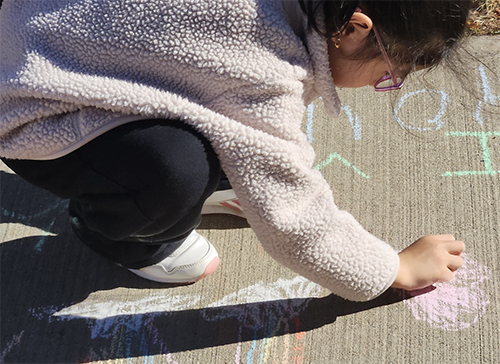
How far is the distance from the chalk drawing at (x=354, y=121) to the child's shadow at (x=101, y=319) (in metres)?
0.56

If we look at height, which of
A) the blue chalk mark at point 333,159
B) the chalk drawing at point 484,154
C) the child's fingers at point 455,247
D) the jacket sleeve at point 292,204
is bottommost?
the child's fingers at point 455,247

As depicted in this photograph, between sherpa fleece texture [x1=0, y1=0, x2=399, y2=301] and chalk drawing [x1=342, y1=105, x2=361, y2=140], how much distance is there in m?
0.65

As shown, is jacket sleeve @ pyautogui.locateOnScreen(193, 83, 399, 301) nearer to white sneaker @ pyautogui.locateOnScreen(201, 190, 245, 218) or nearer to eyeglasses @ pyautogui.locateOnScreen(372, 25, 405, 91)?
eyeglasses @ pyautogui.locateOnScreen(372, 25, 405, 91)

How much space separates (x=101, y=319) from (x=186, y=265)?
284mm

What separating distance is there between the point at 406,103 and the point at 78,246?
1.21 meters

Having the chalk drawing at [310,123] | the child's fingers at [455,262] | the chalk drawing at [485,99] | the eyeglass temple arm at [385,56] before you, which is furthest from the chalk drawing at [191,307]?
the chalk drawing at [485,99]

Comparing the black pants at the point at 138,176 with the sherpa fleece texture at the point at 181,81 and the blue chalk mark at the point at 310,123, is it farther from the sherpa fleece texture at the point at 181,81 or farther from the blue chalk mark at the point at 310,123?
the blue chalk mark at the point at 310,123

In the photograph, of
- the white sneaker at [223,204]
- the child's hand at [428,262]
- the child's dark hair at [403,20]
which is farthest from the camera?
the white sneaker at [223,204]

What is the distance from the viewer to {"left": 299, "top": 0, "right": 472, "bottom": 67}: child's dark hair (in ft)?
3.10

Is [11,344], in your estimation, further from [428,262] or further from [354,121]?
[354,121]

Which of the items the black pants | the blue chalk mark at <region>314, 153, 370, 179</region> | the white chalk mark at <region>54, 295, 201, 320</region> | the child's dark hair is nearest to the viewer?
the child's dark hair

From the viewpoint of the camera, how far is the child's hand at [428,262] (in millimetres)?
1337

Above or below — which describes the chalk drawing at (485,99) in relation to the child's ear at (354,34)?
below

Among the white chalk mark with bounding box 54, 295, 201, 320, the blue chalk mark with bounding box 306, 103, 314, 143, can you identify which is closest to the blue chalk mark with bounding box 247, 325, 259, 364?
the white chalk mark with bounding box 54, 295, 201, 320
